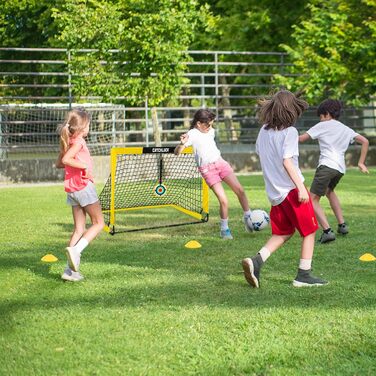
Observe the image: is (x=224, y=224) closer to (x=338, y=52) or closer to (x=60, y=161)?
(x=60, y=161)

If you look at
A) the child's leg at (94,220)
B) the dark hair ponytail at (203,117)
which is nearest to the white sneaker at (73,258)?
the child's leg at (94,220)

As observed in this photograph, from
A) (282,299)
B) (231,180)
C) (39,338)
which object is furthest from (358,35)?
(39,338)

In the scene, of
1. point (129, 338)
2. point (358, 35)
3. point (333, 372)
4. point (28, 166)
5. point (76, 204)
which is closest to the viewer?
point (333, 372)

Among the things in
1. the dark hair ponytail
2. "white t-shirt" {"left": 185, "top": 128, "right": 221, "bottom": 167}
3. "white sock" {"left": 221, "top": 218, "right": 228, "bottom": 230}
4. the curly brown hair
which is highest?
the curly brown hair

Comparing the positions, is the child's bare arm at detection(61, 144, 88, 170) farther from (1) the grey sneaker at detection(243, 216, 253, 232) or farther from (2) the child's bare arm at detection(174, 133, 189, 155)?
(1) the grey sneaker at detection(243, 216, 253, 232)

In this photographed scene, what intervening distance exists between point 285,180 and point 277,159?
187mm

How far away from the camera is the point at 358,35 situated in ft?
81.0

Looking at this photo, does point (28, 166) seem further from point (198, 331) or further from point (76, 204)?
point (198, 331)

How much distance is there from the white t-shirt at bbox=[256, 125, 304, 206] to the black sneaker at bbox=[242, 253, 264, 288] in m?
0.57

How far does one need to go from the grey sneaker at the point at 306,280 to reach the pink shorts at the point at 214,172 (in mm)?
3798

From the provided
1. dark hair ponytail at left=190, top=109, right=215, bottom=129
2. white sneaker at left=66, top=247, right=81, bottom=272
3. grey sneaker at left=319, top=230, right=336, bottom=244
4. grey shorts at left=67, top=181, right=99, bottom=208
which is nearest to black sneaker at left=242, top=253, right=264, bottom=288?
white sneaker at left=66, top=247, right=81, bottom=272

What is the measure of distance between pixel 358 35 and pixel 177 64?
564cm

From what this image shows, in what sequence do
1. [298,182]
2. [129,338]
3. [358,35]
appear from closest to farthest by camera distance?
1. [129,338]
2. [298,182]
3. [358,35]

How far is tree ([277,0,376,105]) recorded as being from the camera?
24438 millimetres
